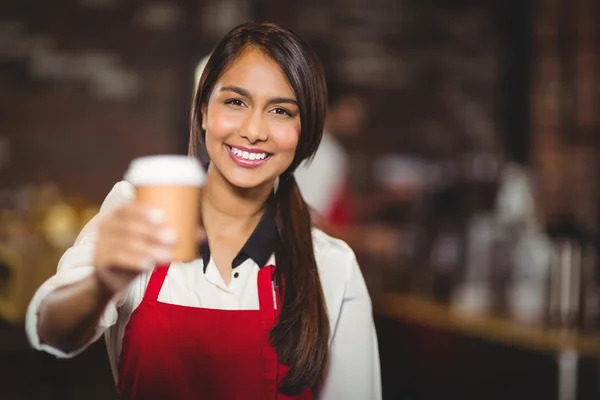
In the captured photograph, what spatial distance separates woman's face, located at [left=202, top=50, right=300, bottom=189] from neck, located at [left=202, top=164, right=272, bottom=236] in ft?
0.15

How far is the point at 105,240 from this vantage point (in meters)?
0.82

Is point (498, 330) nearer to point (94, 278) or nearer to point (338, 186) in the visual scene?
point (338, 186)

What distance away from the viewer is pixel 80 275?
3.18 feet

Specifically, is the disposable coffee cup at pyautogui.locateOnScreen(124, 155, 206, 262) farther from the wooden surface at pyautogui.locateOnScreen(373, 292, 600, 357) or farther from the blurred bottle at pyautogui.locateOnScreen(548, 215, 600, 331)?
the blurred bottle at pyautogui.locateOnScreen(548, 215, 600, 331)

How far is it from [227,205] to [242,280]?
0.36 ft

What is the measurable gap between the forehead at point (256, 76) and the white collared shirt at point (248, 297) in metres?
0.20

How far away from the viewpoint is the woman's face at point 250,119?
1072mm

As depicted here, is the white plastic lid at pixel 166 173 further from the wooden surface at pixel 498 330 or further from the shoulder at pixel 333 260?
the wooden surface at pixel 498 330

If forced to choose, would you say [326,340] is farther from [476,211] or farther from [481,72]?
[481,72]

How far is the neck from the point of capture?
45.2 inches

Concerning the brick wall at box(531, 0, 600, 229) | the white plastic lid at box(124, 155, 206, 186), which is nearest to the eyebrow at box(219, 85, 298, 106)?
the white plastic lid at box(124, 155, 206, 186)

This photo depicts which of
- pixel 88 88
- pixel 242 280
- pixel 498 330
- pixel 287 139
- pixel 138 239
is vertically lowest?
pixel 498 330

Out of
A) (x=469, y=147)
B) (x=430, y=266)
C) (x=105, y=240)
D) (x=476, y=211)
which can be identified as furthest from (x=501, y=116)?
(x=105, y=240)

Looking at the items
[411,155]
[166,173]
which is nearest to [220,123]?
[166,173]
